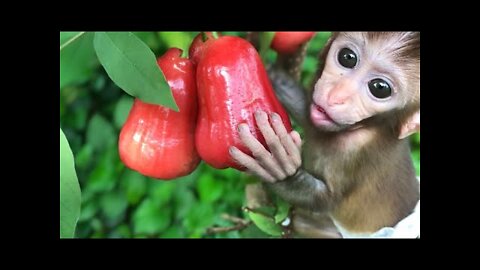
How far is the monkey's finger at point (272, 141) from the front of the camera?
0.93 m

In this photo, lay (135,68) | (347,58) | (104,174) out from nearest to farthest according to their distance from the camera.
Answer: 1. (135,68)
2. (347,58)
3. (104,174)

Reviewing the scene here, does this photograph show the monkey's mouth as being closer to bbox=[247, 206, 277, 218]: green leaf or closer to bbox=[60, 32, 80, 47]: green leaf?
bbox=[247, 206, 277, 218]: green leaf

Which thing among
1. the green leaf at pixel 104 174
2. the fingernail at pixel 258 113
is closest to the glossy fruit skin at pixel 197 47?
the fingernail at pixel 258 113

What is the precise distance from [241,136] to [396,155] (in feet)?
0.93

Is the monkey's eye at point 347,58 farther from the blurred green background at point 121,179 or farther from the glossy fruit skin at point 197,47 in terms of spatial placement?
the glossy fruit skin at point 197,47

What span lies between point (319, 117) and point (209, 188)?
0.76 feet

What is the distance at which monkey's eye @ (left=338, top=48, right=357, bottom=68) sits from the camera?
1003mm

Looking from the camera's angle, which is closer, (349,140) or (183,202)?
(349,140)

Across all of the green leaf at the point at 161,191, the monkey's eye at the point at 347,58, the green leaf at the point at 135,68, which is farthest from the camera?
the green leaf at the point at 161,191

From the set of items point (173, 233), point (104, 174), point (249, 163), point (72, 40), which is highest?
point (72, 40)

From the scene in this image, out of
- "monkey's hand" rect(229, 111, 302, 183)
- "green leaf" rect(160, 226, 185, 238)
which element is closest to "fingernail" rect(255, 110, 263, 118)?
"monkey's hand" rect(229, 111, 302, 183)

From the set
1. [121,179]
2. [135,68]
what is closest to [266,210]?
[121,179]

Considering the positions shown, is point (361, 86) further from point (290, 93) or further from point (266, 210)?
point (266, 210)

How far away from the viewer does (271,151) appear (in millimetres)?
961
